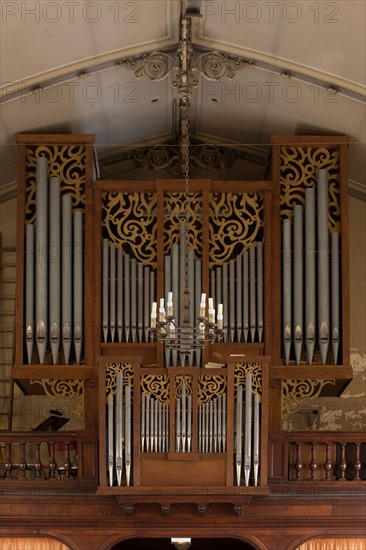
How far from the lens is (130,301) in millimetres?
12930

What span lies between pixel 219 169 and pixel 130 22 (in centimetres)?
350

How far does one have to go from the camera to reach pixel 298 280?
13008 millimetres

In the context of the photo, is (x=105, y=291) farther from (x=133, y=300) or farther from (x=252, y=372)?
(x=252, y=372)

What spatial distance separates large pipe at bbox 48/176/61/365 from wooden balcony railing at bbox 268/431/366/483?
2509mm

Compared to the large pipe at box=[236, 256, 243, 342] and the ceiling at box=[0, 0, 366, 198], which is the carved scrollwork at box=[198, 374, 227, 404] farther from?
the ceiling at box=[0, 0, 366, 198]

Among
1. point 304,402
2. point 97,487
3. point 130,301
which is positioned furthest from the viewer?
point 304,402

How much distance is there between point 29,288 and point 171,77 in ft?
8.96

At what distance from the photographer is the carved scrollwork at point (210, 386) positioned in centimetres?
1166

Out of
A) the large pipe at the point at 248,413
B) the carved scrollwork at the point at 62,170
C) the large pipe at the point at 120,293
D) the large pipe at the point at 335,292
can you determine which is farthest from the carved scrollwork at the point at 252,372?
the carved scrollwork at the point at 62,170

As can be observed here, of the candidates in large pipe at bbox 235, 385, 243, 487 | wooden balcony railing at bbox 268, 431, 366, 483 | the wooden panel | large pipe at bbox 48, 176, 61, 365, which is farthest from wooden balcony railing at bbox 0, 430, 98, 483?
wooden balcony railing at bbox 268, 431, 366, 483

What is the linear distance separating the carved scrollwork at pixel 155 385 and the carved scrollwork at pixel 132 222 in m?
1.80

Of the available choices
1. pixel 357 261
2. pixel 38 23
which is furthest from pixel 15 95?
pixel 357 261

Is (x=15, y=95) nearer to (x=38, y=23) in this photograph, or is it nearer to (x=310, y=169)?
(x=38, y=23)

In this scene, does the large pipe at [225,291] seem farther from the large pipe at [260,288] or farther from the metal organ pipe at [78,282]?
the metal organ pipe at [78,282]
